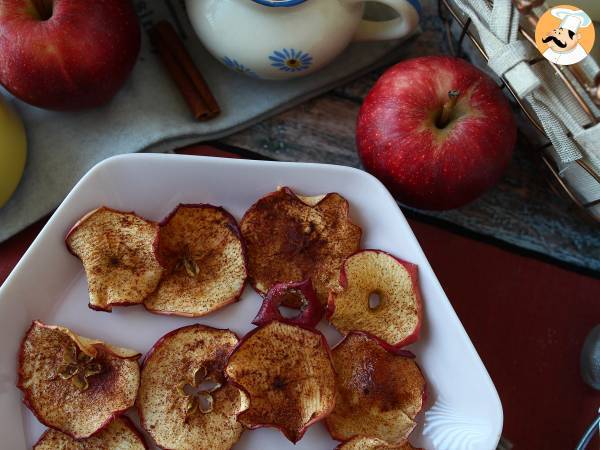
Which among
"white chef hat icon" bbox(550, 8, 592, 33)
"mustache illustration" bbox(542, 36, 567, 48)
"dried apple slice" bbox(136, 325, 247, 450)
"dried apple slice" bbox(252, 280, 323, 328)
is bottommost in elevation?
"dried apple slice" bbox(136, 325, 247, 450)

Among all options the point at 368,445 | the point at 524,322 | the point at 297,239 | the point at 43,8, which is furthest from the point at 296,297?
the point at 43,8

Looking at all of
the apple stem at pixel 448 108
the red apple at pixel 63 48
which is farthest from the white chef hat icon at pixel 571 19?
the red apple at pixel 63 48

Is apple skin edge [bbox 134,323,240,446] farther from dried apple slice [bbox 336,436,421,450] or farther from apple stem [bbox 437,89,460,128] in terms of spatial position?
apple stem [bbox 437,89,460,128]

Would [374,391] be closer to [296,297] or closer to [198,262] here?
[296,297]

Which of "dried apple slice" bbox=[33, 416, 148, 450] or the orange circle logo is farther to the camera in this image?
"dried apple slice" bbox=[33, 416, 148, 450]

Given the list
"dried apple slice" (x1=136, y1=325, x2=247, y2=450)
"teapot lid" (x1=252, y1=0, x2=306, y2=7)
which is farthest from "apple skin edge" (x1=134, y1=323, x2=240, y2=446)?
"teapot lid" (x1=252, y1=0, x2=306, y2=7)

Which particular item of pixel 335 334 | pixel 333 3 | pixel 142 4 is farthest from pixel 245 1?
pixel 335 334
